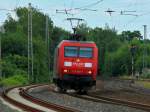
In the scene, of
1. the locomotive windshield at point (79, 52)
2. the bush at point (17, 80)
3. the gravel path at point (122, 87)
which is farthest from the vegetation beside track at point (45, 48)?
the gravel path at point (122, 87)

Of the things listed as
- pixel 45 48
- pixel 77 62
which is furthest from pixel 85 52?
pixel 45 48

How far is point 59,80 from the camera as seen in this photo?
35.7 m

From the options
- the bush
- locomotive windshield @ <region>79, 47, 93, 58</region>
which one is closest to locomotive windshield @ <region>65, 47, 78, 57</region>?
locomotive windshield @ <region>79, 47, 93, 58</region>

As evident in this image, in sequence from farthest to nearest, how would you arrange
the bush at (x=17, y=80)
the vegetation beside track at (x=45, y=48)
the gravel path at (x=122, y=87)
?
1. the vegetation beside track at (x=45, y=48)
2. the bush at (x=17, y=80)
3. the gravel path at (x=122, y=87)

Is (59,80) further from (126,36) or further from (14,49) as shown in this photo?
(126,36)

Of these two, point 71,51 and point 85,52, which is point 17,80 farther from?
point 85,52

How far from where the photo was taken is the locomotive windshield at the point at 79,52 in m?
→ 34.5

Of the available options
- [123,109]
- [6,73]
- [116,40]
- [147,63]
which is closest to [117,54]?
[147,63]

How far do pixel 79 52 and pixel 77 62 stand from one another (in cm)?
73

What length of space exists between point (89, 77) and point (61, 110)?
13133 mm

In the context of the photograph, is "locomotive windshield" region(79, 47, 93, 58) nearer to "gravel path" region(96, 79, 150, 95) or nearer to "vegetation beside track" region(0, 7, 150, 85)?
"vegetation beside track" region(0, 7, 150, 85)

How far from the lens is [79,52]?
34750 mm

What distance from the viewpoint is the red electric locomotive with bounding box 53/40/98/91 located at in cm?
3428

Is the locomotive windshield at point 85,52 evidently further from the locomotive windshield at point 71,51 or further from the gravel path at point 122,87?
the gravel path at point 122,87
